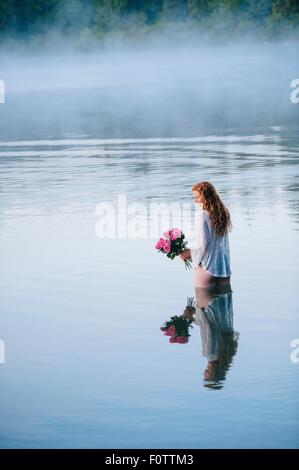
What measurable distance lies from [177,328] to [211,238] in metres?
A: 1.43

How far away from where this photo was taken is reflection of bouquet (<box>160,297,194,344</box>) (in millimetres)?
11898

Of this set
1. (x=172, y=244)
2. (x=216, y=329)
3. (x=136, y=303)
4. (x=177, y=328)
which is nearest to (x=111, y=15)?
(x=172, y=244)

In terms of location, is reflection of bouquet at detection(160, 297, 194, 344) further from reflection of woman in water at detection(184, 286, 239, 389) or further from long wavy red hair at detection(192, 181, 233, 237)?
long wavy red hair at detection(192, 181, 233, 237)

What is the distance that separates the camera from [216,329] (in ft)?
39.9

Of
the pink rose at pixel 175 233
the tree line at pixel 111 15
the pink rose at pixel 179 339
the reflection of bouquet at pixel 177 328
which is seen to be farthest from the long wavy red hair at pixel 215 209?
the tree line at pixel 111 15

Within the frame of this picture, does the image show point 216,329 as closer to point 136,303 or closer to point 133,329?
point 133,329

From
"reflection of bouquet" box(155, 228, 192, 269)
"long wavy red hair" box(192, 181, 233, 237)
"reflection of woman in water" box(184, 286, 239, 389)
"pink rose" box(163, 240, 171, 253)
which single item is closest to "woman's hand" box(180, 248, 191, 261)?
"reflection of bouquet" box(155, 228, 192, 269)

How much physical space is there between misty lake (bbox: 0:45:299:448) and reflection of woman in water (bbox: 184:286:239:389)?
48mm

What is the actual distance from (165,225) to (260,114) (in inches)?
843

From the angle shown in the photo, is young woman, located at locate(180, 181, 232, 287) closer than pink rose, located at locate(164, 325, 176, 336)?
No

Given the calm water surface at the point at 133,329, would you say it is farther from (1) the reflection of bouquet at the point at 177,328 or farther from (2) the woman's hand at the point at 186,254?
(2) the woman's hand at the point at 186,254

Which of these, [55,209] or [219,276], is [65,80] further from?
[219,276]

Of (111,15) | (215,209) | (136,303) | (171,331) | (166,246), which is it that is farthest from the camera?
(111,15)

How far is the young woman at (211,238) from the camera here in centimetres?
1342
